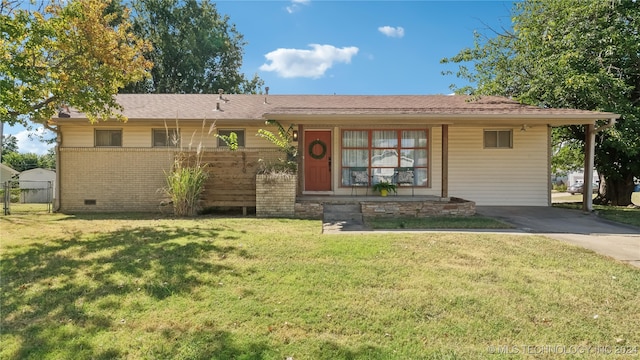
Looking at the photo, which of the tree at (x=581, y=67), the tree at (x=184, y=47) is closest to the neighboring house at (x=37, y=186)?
the tree at (x=184, y=47)

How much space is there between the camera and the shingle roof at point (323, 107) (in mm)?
9500

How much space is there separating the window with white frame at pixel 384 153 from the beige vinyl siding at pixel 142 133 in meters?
2.65

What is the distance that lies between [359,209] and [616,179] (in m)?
11.4

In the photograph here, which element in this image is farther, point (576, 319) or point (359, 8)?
point (359, 8)

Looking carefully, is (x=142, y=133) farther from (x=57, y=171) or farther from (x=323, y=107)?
(x=323, y=107)

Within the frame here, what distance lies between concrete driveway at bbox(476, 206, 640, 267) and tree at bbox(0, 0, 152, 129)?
10055mm

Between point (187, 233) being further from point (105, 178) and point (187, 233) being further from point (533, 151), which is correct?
point (533, 151)

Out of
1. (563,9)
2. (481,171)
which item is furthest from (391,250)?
(563,9)

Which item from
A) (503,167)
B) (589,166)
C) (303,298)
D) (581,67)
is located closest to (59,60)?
(303,298)

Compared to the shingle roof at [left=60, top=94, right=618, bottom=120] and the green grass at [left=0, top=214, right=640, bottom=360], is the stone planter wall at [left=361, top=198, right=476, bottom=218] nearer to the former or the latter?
the shingle roof at [left=60, top=94, right=618, bottom=120]

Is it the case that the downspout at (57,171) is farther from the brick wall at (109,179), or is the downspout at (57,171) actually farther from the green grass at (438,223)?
the green grass at (438,223)

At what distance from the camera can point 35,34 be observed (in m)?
6.63

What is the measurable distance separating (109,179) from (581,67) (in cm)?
1625

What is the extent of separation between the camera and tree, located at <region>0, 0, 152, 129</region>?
21.8 ft
